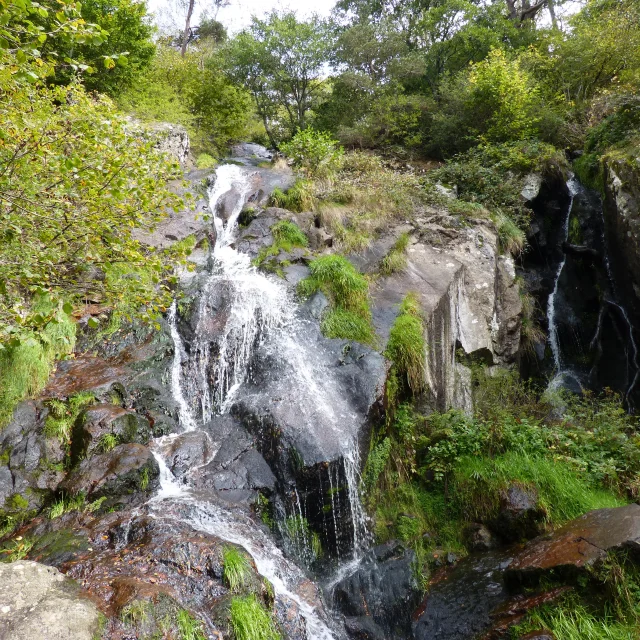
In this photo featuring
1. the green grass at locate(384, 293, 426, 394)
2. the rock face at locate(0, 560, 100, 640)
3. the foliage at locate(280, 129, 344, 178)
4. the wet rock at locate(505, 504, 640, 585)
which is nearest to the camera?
the rock face at locate(0, 560, 100, 640)

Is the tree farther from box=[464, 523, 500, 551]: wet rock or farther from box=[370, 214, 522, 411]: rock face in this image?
box=[464, 523, 500, 551]: wet rock

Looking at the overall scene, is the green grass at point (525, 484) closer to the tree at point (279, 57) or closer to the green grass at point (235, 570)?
the green grass at point (235, 570)

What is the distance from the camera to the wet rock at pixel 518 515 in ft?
16.4

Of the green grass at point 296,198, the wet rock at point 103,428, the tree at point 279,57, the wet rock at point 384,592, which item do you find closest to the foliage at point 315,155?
the green grass at point 296,198

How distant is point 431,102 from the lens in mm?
14680

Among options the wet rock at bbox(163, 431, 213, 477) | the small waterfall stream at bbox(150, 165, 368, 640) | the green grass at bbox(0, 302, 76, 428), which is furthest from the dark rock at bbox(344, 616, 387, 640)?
the green grass at bbox(0, 302, 76, 428)

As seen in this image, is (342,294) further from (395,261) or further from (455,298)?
(455,298)

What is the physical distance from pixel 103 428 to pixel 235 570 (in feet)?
9.10

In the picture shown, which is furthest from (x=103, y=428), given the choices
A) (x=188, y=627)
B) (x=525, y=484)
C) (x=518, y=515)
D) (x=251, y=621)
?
(x=525, y=484)

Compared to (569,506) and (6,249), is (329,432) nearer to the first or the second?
(569,506)

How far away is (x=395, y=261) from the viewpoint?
8.88 metres

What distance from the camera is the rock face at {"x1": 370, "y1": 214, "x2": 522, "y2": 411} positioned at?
25.9 ft

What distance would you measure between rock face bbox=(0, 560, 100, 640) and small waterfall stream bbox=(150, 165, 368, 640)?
1.35 metres

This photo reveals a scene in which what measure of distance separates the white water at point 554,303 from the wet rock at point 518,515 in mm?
6845
